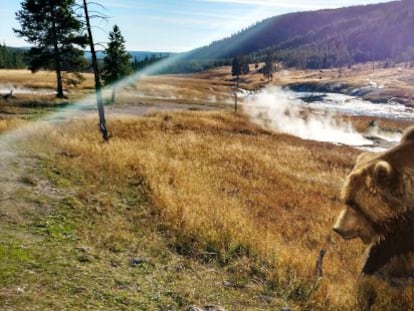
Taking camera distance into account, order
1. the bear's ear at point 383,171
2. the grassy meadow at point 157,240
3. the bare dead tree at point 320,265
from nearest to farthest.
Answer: the bear's ear at point 383,171, the grassy meadow at point 157,240, the bare dead tree at point 320,265

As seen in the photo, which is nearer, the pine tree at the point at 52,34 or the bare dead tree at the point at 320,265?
the bare dead tree at the point at 320,265

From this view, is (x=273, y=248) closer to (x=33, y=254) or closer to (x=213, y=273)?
(x=213, y=273)

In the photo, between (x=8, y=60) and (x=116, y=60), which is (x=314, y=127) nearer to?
(x=116, y=60)

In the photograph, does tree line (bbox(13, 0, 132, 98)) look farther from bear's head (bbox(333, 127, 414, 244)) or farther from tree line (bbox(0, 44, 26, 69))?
tree line (bbox(0, 44, 26, 69))

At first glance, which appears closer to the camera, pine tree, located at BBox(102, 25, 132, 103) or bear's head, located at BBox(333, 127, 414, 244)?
bear's head, located at BBox(333, 127, 414, 244)

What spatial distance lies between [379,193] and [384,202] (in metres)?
0.12

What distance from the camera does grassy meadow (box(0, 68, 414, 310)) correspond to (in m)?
5.48

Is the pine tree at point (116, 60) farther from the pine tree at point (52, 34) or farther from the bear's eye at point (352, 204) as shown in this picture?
the bear's eye at point (352, 204)

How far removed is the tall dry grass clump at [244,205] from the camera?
6.50 m

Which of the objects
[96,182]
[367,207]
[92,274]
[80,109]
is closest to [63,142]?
[96,182]

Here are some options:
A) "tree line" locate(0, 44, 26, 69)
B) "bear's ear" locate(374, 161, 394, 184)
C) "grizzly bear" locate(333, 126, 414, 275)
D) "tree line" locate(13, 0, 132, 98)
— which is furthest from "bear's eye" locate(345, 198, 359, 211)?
"tree line" locate(0, 44, 26, 69)

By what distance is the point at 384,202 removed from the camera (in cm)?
414

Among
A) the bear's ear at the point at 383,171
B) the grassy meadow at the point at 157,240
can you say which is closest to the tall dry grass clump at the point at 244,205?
the grassy meadow at the point at 157,240

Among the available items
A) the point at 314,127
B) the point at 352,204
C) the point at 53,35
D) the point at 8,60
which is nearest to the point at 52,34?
the point at 53,35
